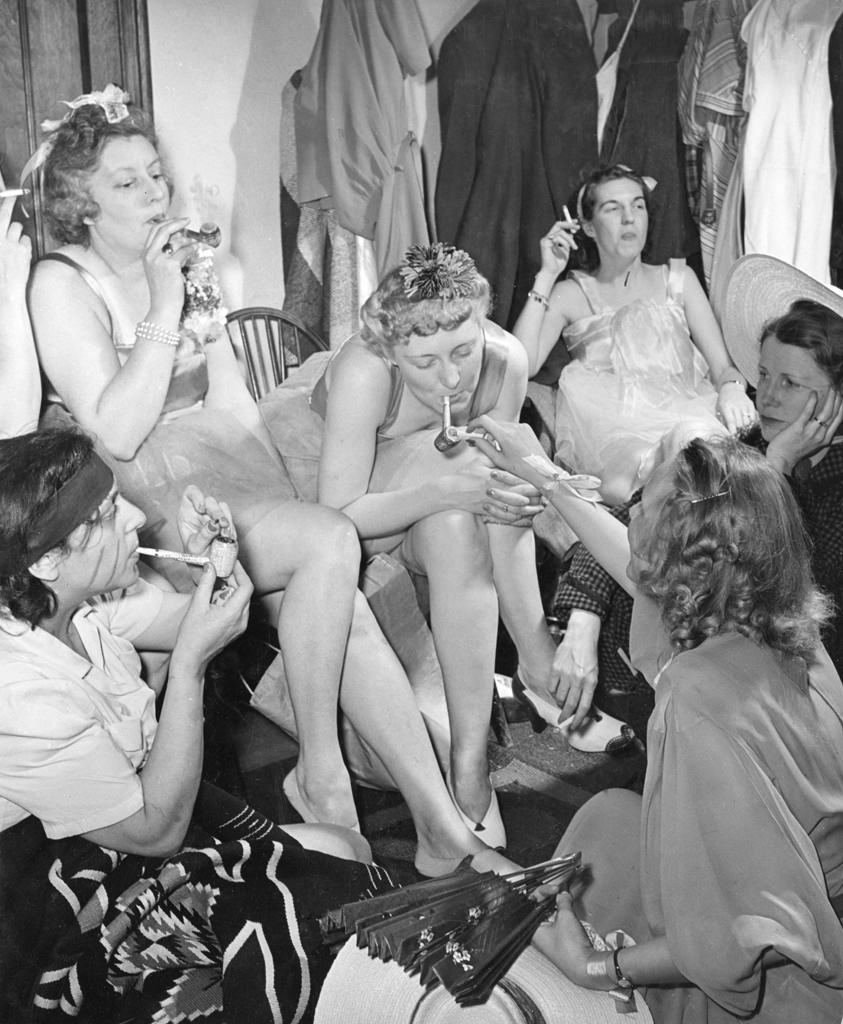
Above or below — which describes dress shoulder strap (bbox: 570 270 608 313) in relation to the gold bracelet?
above

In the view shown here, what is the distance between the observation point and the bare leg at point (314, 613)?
233cm

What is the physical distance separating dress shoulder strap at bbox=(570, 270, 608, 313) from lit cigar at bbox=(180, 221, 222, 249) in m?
0.83

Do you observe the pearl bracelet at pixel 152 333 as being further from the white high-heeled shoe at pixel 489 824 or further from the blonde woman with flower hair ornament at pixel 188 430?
the white high-heeled shoe at pixel 489 824

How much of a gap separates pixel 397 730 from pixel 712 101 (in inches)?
62.4

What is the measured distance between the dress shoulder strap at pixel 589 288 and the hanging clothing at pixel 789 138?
403mm

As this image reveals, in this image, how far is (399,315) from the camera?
7.79ft

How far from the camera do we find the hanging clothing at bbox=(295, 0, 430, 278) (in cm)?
235

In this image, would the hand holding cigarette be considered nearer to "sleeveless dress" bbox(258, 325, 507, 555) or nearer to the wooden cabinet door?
"sleeveless dress" bbox(258, 325, 507, 555)

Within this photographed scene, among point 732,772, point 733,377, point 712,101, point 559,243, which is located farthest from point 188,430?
point 712,101

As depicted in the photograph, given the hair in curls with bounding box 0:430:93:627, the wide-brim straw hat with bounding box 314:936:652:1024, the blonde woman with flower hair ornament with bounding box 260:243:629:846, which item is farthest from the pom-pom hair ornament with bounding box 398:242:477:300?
the wide-brim straw hat with bounding box 314:936:652:1024

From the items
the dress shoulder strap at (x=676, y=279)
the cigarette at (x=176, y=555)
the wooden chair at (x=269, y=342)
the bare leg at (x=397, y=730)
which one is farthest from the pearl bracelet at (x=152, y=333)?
the dress shoulder strap at (x=676, y=279)

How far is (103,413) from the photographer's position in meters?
2.13

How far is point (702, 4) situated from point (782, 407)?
0.92 m

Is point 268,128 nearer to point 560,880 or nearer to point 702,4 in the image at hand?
point 702,4
